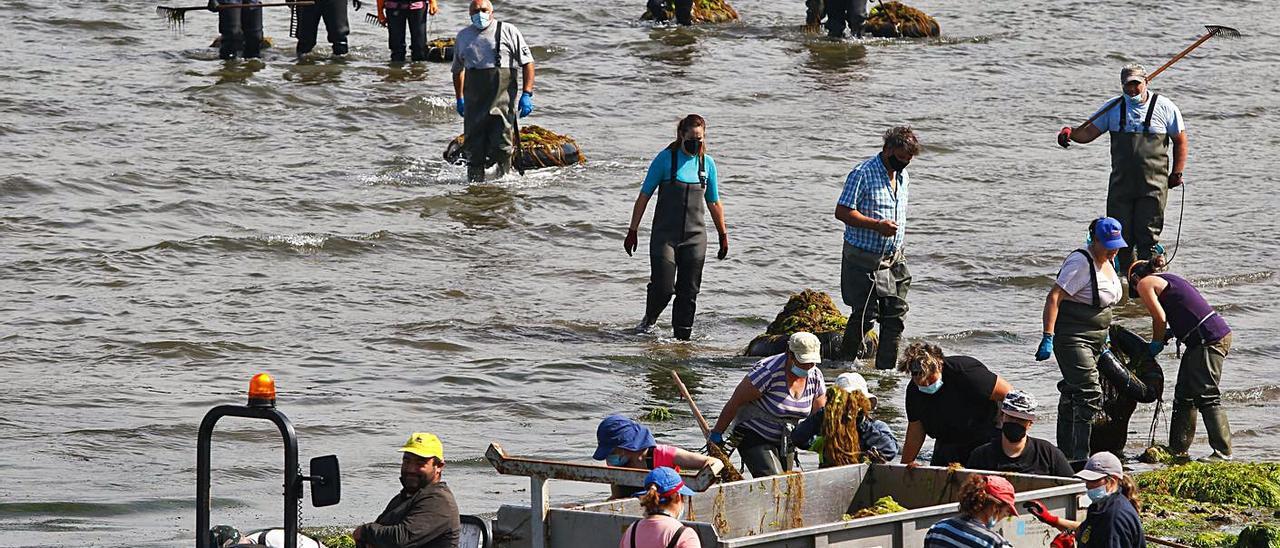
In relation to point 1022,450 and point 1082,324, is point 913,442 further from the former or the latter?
point 1082,324

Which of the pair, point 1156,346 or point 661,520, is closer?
point 661,520

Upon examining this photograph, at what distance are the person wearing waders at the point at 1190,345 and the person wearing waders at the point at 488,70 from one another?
7333mm

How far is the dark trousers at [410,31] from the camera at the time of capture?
76.1 feet

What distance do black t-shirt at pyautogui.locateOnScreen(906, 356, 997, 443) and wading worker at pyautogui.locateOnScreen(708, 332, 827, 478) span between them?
480 mm

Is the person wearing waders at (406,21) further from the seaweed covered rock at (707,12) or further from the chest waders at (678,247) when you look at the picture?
the chest waders at (678,247)

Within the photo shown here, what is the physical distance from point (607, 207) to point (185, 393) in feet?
22.4

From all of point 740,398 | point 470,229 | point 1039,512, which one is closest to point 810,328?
point 740,398

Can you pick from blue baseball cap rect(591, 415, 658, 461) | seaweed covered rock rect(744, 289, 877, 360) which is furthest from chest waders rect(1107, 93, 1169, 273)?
blue baseball cap rect(591, 415, 658, 461)

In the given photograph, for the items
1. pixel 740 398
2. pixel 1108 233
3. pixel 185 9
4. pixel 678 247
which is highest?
pixel 1108 233

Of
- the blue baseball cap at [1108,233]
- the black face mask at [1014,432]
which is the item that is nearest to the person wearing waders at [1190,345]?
the blue baseball cap at [1108,233]

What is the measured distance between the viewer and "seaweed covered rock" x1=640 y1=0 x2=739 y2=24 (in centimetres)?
2703

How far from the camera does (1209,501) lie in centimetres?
948

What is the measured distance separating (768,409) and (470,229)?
835 centimetres

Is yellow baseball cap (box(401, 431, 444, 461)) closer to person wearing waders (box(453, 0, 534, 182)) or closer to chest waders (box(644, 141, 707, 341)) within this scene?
chest waders (box(644, 141, 707, 341))
